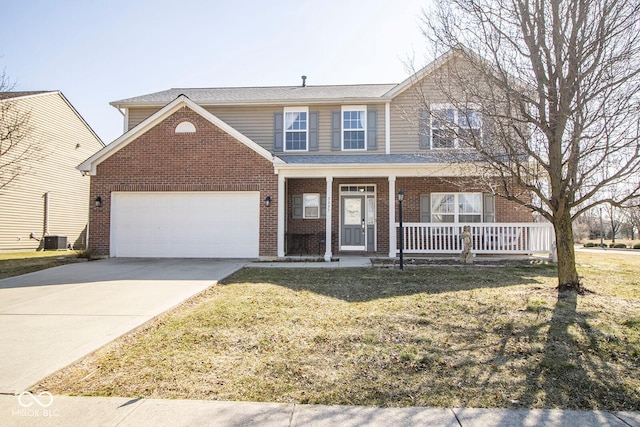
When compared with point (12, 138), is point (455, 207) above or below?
below

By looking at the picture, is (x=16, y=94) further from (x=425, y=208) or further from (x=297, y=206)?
(x=425, y=208)

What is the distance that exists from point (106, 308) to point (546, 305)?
7.01m

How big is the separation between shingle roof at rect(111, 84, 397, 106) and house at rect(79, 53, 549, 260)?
970 millimetres

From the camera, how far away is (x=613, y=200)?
6.59 m

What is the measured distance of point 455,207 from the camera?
1304 cm

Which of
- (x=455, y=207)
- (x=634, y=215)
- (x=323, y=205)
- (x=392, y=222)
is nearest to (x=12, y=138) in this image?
(x=323, y=205)

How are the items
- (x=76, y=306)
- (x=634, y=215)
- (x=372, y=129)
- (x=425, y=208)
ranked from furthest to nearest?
(x=634, y=215), (x=372, y=129), (x=425, y=208), (x=76, y=306)

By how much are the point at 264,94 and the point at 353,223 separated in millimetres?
6326

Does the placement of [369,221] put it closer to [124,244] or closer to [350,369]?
[124,244]

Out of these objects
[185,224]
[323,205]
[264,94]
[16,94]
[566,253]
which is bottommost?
[566,253]

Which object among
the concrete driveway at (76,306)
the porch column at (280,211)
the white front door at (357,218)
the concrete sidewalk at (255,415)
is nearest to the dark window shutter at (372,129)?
the white front door at (357,218)

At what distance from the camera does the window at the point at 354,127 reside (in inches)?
533

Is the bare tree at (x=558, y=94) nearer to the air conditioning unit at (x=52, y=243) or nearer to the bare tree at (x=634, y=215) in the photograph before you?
the bare tree at (x=634, y=215)

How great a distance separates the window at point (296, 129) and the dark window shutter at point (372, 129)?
2.32 meters
